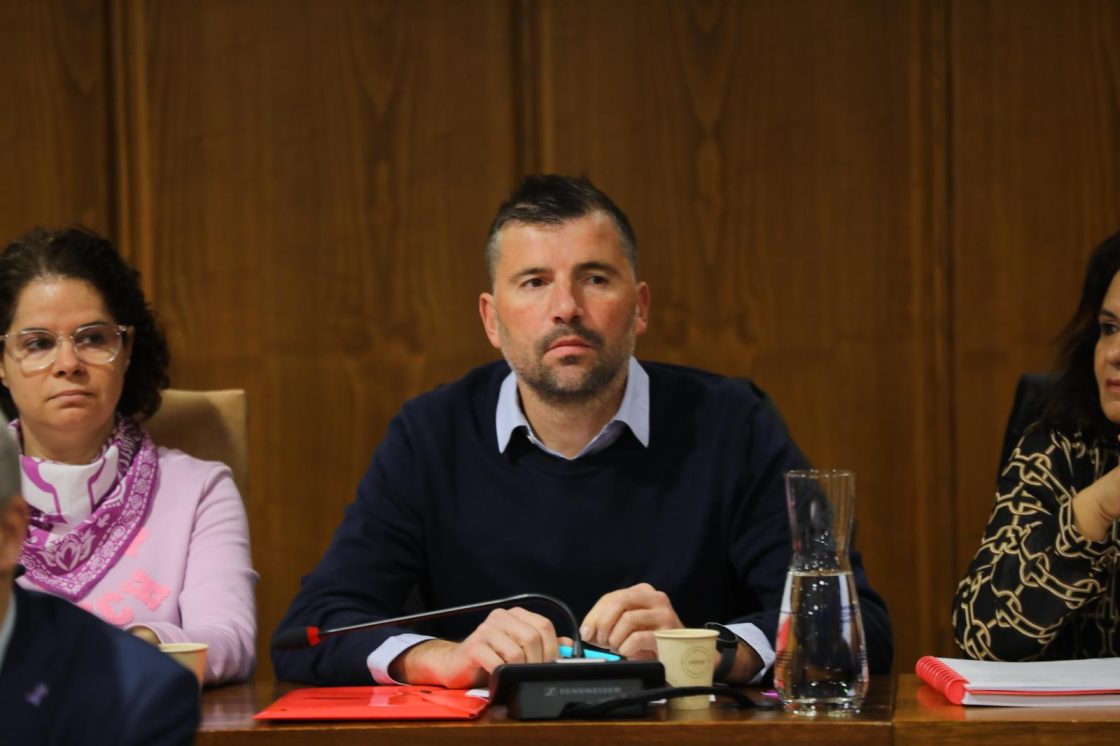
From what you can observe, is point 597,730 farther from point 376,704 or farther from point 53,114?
point 53,114

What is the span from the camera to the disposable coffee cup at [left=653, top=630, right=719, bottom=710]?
171cm

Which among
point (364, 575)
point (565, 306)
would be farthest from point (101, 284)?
point (565, 306)

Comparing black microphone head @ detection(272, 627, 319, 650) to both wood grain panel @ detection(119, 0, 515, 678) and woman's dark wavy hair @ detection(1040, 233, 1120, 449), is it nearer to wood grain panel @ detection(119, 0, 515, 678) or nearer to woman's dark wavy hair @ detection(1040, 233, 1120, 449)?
woman's dark wavy hair @ detection(1040, 233, 1120, 449)

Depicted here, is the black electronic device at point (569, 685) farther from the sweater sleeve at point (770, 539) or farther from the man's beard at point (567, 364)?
the man's beard at point (567, 364)

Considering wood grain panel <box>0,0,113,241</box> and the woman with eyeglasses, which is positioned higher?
wood grain panel <box>0,0,113,241</box>

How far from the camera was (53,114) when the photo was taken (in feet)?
11.4

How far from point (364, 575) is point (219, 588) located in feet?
0.86

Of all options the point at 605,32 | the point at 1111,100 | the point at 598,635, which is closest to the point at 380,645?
the point at 598,635

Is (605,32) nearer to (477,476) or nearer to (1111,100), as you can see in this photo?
(1111,100)

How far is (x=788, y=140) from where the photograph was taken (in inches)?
130

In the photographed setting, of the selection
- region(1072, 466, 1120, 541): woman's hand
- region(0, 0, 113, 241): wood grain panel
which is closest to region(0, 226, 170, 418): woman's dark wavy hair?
region(0, 0, 113, 241): wood grain panel

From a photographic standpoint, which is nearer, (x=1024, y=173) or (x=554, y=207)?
(x=554, y=207)

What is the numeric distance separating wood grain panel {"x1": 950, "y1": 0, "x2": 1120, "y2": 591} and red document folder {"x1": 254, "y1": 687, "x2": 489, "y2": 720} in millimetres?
1885

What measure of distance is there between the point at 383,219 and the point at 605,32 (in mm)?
687
